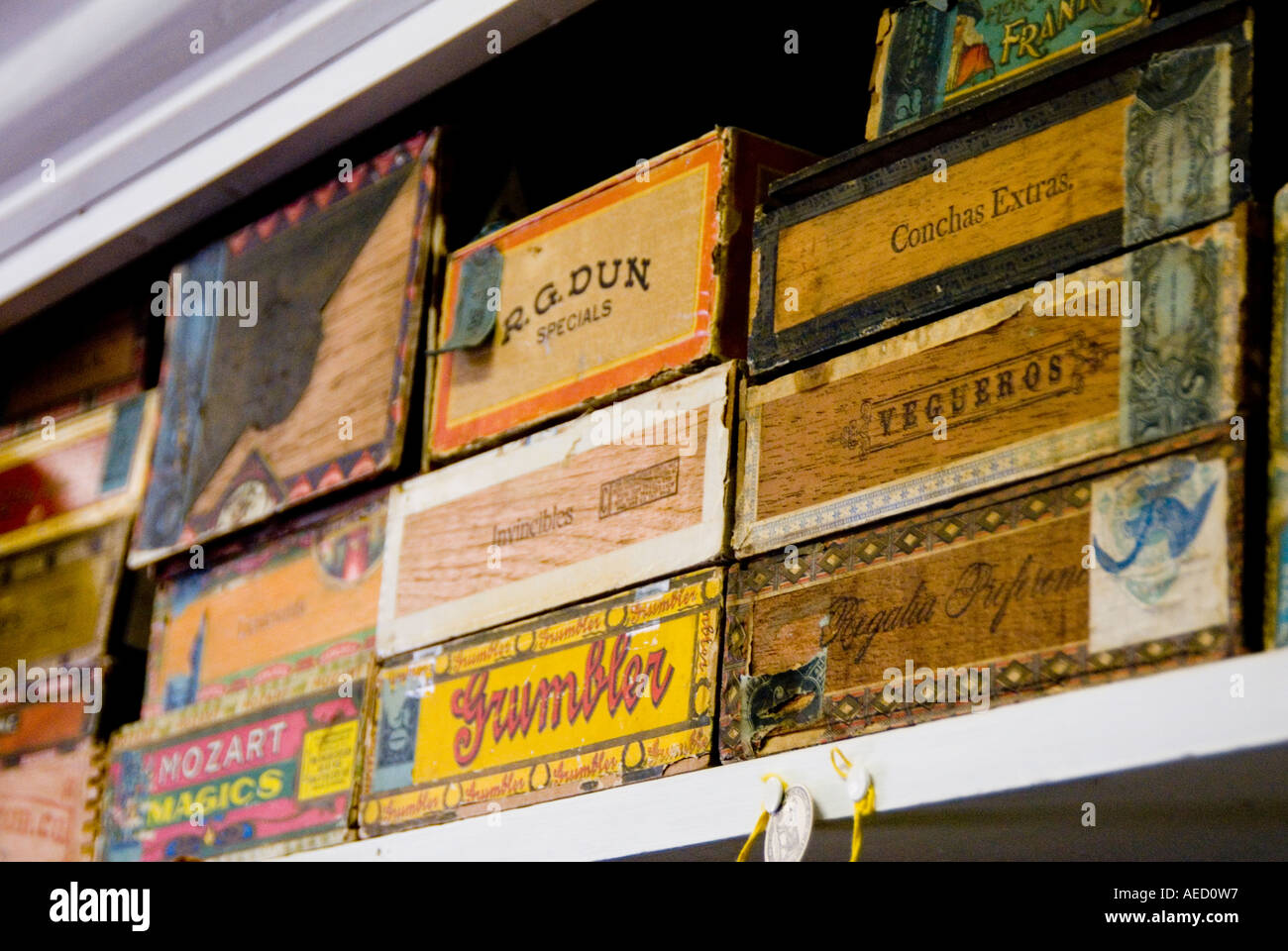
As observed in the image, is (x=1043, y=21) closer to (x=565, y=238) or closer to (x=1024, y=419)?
(x=1024, y=419)

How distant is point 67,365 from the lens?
7.14 feet

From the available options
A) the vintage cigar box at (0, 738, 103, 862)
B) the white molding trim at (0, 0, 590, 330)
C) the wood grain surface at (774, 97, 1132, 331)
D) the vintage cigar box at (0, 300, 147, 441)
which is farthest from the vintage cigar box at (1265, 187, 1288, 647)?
the vintage cigar box at (0, 300, 147, 441)

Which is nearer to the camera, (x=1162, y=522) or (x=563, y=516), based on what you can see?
(x=1162, y=522)

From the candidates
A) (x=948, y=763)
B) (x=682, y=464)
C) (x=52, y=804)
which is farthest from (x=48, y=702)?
(x=948, y=763)

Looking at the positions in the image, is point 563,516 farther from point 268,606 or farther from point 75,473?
point 75,473

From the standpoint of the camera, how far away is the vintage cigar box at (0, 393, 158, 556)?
1979mm

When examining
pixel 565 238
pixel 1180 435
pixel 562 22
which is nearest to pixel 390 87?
pixel 562 22

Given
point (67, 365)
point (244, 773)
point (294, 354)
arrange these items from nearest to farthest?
1. point (244, 773)
2. point (294, 354)
3. point (67, 365)

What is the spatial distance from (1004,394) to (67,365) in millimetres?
1408

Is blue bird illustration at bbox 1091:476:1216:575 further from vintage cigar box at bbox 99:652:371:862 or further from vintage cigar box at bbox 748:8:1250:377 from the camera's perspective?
vintage cigar box at bbox 99:652:371:862

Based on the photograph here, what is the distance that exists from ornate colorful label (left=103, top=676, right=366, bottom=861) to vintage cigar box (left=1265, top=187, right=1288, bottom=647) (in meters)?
0.88

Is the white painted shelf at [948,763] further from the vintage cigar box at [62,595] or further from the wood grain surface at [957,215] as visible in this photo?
the vintage cigar box at [62,595]

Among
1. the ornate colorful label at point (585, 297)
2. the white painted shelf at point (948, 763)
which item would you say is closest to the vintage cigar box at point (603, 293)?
the ornate colorful label at point (585, 297)

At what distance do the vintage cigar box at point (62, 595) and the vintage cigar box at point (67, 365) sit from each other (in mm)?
184
